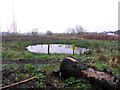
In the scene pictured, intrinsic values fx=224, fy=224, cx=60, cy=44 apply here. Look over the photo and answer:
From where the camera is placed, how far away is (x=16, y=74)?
6605 mm

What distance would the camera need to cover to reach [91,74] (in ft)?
20.4

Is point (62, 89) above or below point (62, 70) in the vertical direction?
below

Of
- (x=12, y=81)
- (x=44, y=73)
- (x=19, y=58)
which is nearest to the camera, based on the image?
(x=12, y=81)

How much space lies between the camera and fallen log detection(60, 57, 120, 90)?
229 inches

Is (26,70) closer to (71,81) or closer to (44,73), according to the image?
(44,73)

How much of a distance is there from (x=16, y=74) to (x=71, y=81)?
1650 mm

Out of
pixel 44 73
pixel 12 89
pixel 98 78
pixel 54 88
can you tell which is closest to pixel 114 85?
pixel 98 78

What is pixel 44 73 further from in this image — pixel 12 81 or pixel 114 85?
pixel 114 85

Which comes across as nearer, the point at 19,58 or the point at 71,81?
the point at 71,81

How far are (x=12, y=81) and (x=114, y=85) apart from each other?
2.76 metres

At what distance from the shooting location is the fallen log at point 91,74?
5.82 metres

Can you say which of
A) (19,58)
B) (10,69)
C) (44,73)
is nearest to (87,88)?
(44,73)

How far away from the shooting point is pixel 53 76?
659 centimetres

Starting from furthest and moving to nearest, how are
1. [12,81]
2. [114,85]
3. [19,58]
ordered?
[19,58], [12,81], [114,85]
